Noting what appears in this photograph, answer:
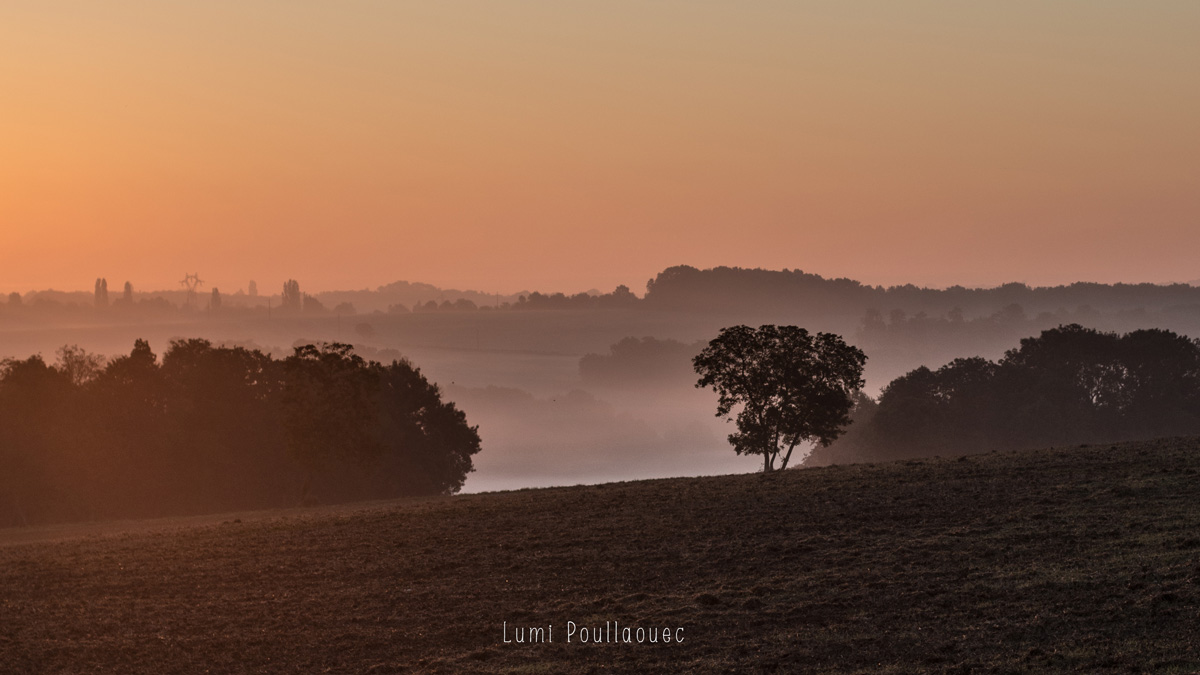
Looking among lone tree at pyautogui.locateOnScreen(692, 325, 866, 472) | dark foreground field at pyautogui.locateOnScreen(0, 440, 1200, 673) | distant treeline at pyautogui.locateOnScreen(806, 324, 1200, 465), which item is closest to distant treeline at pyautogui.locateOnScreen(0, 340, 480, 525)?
dark foreground field at pyautogui.locateOnScreen(0, 440, 1200, 673)

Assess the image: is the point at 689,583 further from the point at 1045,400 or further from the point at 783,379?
the point at 1045,400

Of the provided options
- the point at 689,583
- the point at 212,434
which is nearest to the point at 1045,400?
the point at 212,434

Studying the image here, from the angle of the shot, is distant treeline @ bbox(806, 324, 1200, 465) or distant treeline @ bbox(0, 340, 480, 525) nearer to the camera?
distant treeline @ bbox(0, 340, 480, 525)

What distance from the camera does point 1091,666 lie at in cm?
2117

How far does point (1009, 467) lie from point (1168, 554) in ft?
66.9

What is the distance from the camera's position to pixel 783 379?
78.1 meters

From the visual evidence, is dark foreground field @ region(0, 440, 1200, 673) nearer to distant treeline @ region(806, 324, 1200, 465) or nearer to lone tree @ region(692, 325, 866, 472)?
lone tree @ region(692, 325, 866, 472)

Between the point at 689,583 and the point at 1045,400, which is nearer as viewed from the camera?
the point at 689,583

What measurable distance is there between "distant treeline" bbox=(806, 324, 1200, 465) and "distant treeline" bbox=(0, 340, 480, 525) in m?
49.9

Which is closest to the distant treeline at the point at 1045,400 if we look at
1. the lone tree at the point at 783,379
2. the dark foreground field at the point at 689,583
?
the lone tree at the point at 783,379

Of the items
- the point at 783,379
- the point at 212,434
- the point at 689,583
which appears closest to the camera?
the point at 689,583

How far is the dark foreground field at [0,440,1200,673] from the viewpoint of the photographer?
80.6 feet

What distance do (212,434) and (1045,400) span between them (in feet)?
281

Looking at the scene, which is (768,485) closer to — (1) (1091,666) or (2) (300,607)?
(2) (300,607)
